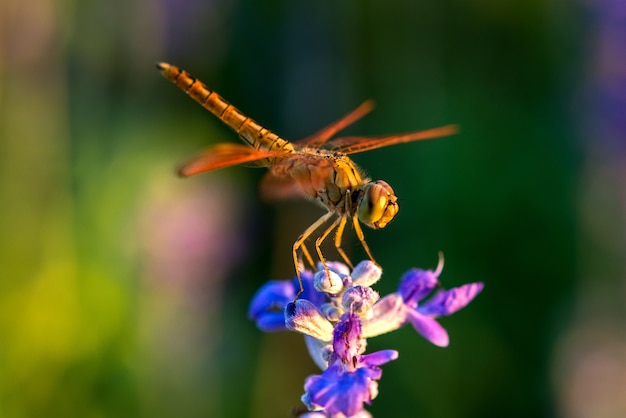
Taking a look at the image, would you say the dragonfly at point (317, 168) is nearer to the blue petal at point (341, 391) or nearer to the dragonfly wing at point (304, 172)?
the dragonfly wing at point (304, 172)

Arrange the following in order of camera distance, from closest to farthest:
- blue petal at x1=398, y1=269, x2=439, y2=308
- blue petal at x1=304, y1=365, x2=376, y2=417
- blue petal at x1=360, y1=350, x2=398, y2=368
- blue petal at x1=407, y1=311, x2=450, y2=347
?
blue petal at x1=304, y1=365, x2=376, y2=417 < blue petal at x1=360, y1=350, x2=398, y2=368 < blue petal at x1=407, y1=311, x2=450, y2=347 < blue petal at x1=398, y1=269, x2=439, y2=308

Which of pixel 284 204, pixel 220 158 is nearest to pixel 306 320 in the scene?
pixel 220 158

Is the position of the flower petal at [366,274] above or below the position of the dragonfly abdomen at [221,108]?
below

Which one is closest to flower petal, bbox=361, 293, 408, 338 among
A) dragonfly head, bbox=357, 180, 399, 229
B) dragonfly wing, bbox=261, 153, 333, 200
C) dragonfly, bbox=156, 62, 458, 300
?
dragonfly, bbox=156, 62, 458, 300

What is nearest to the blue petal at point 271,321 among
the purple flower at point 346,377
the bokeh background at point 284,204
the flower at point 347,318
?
the flower at point 347,318

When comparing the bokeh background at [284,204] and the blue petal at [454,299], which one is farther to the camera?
the bokeh background at [284,204]

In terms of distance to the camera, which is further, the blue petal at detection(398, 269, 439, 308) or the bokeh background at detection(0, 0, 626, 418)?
the bokeh background at detection(0, 0, 626, 418)

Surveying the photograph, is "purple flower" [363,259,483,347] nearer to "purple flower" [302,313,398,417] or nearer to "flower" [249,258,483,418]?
"flower" [249,258,483,418]

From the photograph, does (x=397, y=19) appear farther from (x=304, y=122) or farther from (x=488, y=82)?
(x=304, y=122)

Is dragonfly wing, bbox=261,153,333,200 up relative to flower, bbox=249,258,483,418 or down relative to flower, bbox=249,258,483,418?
up
